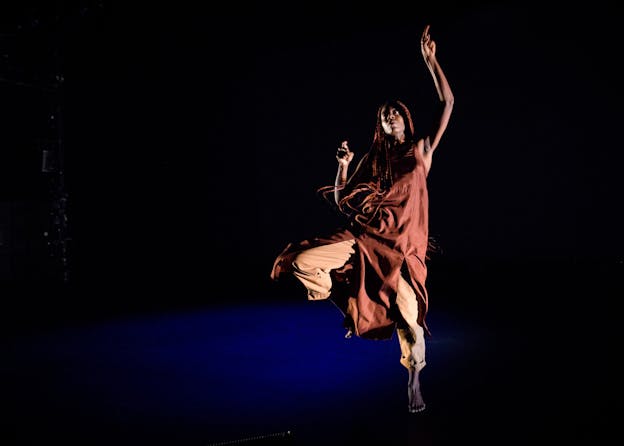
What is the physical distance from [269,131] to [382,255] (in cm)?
639

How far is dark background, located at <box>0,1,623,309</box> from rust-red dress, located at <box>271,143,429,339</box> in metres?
3.57

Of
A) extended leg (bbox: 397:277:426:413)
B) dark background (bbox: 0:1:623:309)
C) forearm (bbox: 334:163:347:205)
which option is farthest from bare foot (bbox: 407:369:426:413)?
dark background (bbox: 0:1:623:309)

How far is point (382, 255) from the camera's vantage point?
2697 mm

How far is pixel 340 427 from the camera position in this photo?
2.62m

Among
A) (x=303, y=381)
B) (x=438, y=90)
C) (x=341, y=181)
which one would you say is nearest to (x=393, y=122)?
(x=438, y=90)

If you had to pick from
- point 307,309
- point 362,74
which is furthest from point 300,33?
point 307,309

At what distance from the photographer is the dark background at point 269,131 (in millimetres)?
6750

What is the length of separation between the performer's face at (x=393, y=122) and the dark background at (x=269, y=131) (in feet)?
11.1

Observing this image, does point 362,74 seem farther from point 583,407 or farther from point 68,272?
point 583,407

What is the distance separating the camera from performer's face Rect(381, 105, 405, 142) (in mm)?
2846

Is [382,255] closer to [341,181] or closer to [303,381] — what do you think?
[341,181]

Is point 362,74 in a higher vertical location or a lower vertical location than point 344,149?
higher

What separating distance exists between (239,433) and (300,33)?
6.34 m

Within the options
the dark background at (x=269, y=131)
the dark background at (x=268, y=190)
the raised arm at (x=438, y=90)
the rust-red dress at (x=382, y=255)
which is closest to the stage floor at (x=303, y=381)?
the dark background at (x=268, y=190)
